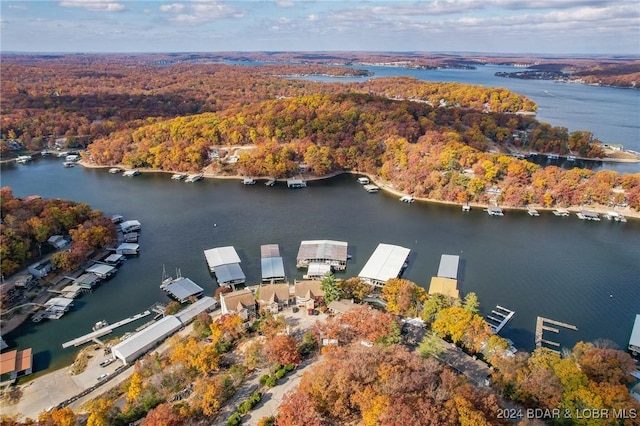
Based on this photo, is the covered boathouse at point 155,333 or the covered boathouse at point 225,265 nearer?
the covered boathouse at point 155,333

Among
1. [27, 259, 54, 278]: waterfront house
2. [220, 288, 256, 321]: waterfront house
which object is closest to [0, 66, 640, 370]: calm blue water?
[27, 259, 54, 278]: waterfront house

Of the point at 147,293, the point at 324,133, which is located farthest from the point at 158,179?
the point at 147,293

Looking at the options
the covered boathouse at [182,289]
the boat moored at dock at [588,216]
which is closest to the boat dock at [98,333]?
the covered boathouse at [182,289]

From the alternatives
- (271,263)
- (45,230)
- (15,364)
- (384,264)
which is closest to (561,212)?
(384,264)

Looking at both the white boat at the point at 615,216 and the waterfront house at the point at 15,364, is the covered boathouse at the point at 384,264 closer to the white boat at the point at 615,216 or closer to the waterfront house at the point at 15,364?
the waterfront house at the point at 15,364

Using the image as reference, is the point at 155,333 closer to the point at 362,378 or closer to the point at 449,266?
the point at 362,378

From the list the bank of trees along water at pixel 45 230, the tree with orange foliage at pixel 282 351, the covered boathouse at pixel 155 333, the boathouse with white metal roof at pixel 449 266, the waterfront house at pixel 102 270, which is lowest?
the covered boathouse at pixel 155 333

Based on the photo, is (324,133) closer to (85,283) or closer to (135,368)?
(85,283)
